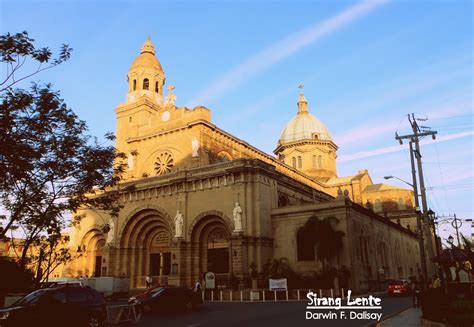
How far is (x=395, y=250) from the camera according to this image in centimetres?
4969

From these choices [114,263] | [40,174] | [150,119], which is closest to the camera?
[40,174]

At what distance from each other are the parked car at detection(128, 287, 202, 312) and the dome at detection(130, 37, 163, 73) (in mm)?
36389

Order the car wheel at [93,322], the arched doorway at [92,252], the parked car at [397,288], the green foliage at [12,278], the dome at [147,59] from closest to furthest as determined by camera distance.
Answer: the car wheel at [93,322] → the green foliage at [12,278] → the parked car at [397,288] → the arched doorway at [92,252] → the dome at [147,59]

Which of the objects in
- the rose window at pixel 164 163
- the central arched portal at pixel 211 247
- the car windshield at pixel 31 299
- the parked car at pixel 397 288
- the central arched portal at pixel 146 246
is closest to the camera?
the car windshield at pixel 31 299

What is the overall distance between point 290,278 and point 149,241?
58.1ft

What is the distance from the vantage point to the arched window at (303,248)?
35.1 m

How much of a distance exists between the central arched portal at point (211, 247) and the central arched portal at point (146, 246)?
4250mm

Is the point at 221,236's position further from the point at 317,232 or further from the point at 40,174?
the point at 40,174

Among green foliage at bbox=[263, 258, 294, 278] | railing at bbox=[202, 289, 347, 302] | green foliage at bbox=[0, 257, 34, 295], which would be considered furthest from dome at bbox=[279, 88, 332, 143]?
green foliage at bbox=[0, 257, 34, 295]

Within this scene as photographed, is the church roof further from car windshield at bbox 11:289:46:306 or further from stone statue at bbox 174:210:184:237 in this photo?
car windshield at bbox 11:289:46:306

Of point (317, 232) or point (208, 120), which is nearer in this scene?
point (317, 232)

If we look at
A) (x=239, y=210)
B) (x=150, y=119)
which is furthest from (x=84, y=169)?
(x=150, y=119)

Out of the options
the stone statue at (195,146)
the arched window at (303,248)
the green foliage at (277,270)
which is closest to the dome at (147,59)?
the stone statue at (195,146)

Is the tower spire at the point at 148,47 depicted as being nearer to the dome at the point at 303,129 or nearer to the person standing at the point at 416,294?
the dome at the point at 303,129
